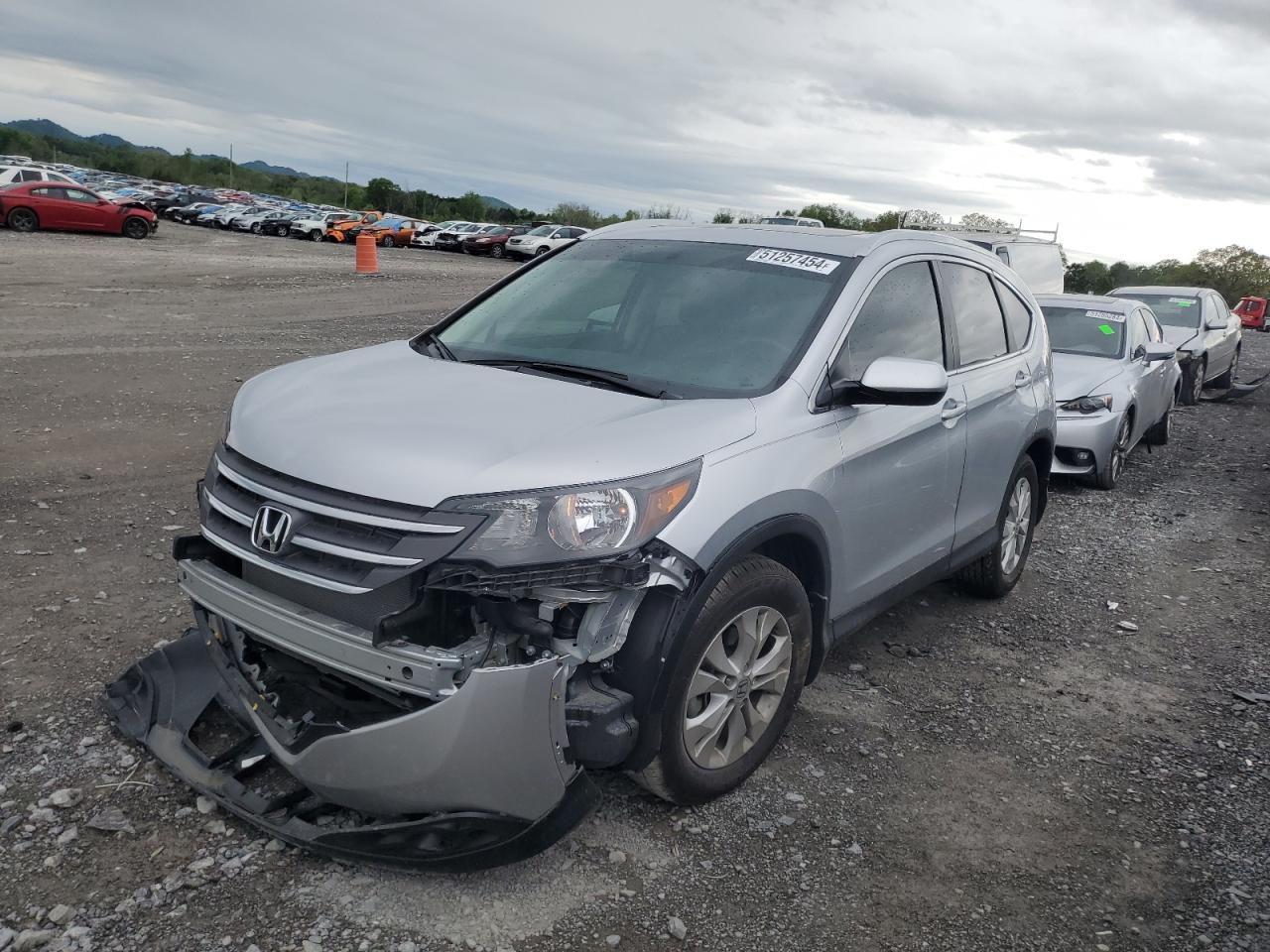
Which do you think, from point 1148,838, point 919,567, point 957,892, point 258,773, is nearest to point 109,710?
point 258,773

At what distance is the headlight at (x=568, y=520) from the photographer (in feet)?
9.14

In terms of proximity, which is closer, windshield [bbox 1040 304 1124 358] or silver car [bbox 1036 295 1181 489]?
silver car [bbox 1036 295 1181 489]

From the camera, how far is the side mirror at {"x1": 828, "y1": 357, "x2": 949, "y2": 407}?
142 inches

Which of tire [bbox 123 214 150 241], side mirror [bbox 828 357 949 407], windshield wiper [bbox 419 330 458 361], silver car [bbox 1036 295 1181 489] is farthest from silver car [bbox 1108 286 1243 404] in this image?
tire [bbox 123 214 150 241]

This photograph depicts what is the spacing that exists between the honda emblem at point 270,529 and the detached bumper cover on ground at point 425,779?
0.50 metres

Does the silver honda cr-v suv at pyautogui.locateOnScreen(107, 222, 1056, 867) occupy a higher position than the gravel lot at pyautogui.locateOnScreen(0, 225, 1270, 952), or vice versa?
the silver honda cr-v suv at pyautogui.locateOnScreen(107, 222, 1056, 867)

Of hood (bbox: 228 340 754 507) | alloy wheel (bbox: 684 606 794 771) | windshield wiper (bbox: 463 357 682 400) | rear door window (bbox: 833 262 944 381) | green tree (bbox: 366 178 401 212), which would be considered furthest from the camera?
green tree (bbox: 366 178 401 212)

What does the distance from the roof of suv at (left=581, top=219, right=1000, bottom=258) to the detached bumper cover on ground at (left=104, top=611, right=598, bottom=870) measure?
2268mm

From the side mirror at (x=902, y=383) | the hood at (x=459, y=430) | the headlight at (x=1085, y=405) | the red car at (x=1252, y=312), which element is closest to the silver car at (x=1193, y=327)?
the headlight at (x=1085, y=405)

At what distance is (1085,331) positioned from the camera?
10148 mm

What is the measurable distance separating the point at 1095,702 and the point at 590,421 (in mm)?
2845

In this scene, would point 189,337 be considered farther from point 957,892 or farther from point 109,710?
point 957,892

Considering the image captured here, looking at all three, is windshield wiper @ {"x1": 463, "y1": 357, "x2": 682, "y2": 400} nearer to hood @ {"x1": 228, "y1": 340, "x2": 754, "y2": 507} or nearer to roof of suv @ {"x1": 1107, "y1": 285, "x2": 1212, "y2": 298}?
hood @ {"x1": 228, "y1": 340, "x2": 754, "y2": 507}

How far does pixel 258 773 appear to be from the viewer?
11.5 ft
